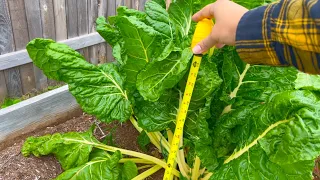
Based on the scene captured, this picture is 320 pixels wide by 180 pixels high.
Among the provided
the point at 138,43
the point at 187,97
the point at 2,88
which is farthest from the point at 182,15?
the point at 2,88

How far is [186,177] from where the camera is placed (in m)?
2.02

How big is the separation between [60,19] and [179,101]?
1541mm

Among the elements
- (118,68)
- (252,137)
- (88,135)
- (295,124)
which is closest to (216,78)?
(252,137)

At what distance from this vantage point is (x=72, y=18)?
3033mm

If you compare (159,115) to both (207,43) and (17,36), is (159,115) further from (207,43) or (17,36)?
(17,36)

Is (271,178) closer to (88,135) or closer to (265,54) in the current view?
(265,54)

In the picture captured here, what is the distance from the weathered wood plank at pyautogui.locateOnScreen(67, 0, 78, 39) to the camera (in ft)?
9.77

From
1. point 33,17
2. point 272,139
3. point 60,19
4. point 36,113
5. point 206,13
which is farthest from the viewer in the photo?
point 60,19

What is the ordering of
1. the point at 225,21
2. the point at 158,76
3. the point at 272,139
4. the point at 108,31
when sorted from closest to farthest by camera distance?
the point at 225,21 → the point at 272,139 → the point at 158,76 → the point at 108,31

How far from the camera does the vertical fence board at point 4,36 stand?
2498 millimetres

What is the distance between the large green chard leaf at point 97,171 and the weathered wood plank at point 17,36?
1.15m

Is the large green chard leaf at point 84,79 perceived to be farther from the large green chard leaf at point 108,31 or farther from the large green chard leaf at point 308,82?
the large green chard leaf at point 308,82

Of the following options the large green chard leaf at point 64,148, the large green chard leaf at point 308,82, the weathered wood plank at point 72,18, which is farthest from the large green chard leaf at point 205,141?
the weathered wood plank at point 72,18

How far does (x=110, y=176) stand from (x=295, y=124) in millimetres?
1035
